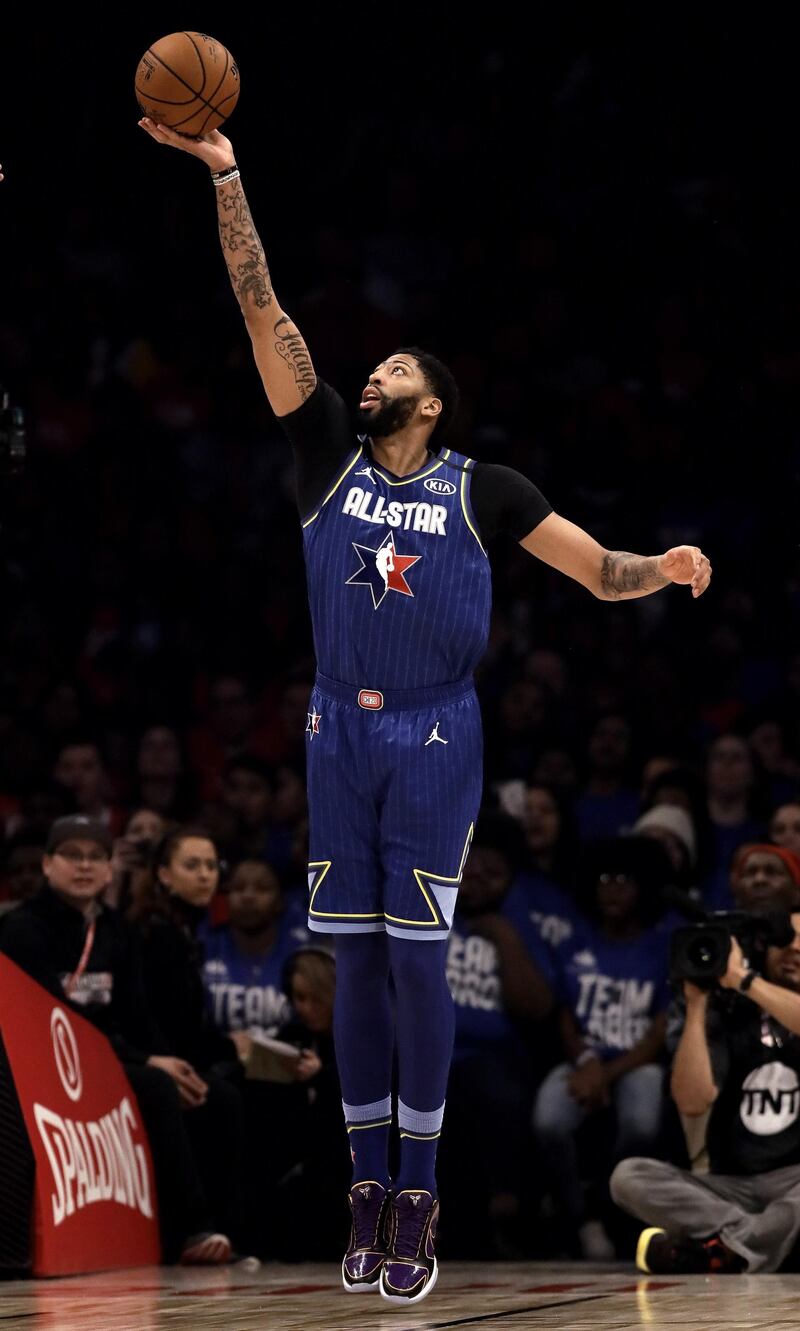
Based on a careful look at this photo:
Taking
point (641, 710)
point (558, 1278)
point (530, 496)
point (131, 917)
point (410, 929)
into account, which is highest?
point (641, 710)

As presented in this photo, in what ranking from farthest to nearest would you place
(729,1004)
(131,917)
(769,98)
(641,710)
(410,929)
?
(769,98)
(641,710)
(131,917)
(729,1004)
(410,929)

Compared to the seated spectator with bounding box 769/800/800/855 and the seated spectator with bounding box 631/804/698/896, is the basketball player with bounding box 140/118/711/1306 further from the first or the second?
the seated spectator with bounding box 769/800/800/855

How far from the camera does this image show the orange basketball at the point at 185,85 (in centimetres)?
458

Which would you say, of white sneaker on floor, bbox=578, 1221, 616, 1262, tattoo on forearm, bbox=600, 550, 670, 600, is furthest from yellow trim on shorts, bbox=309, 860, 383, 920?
white sneaker on floor, bbox=578, 1221, 616, 1262

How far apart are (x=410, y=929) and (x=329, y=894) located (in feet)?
0.70

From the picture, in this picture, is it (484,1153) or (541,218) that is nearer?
(484,1153)

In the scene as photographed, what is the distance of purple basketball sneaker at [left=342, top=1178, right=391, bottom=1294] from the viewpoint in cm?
452

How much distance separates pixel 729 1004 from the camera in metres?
6.57

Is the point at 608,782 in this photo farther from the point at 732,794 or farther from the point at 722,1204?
the point at 722,1204

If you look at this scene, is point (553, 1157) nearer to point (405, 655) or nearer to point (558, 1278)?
point (558, 1278)

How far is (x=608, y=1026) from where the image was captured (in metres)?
7.48

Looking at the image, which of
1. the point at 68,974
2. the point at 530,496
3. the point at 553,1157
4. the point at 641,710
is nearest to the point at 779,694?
the point at 641,710

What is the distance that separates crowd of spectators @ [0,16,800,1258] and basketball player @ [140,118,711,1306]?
7.53ft

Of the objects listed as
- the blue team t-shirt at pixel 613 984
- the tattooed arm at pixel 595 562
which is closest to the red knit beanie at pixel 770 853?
the blue team t-shirt at pixel 613 984
